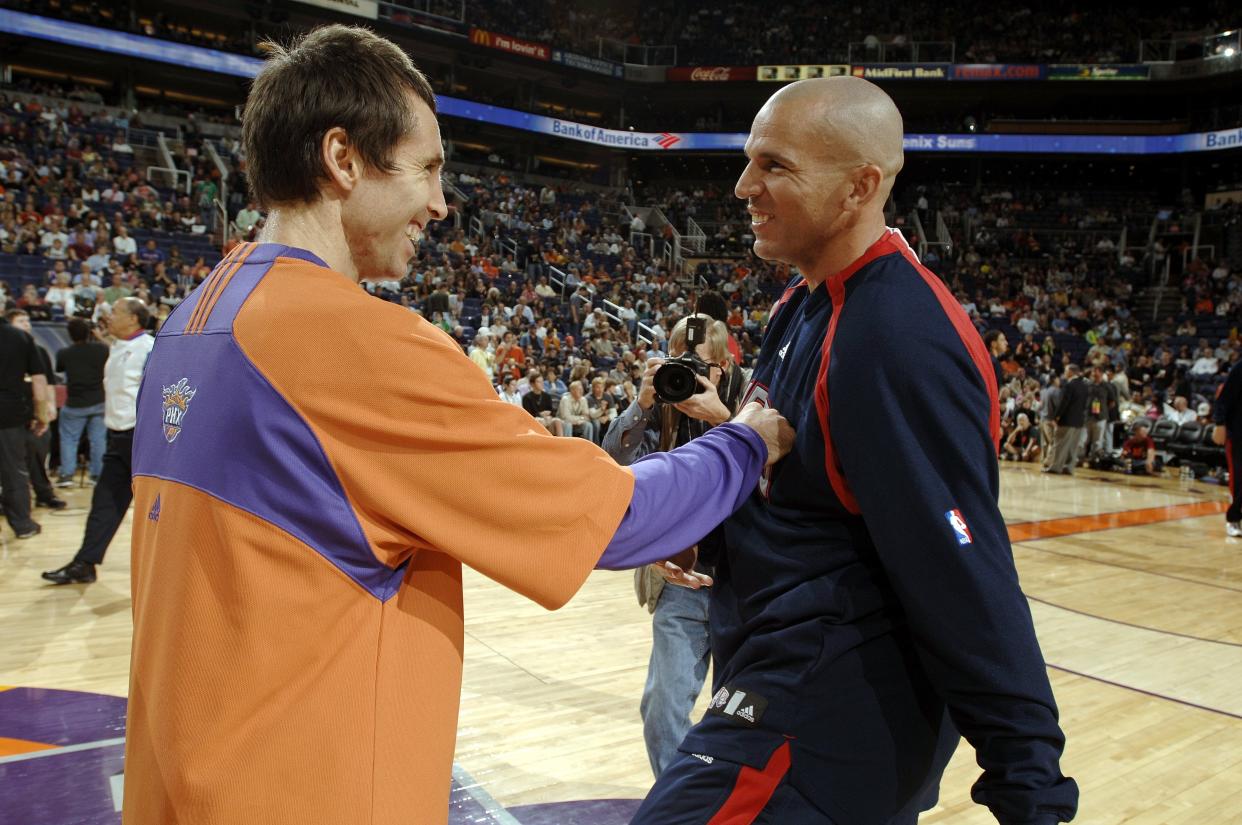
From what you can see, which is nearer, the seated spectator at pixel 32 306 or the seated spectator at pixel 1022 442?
the seated spectator at pixel 32 306

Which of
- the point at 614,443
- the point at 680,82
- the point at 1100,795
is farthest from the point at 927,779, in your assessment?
the point at 680,82

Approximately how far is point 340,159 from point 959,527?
1084mm

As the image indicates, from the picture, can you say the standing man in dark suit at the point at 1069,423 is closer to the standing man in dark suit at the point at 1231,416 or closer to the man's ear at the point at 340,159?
the standing man in dark suit at the point at 1231,416

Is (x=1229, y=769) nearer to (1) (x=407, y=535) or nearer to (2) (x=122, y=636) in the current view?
(1) (x=407, y=535)

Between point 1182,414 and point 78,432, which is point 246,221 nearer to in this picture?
point 78,432

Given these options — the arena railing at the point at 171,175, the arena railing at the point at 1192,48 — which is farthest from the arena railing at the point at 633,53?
the arena railing at the point at 171,175

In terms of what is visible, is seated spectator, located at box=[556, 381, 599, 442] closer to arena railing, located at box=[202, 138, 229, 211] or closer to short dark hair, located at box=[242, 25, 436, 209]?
arena railing, located at box=[202, 138, 229, 211]

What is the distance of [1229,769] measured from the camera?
3.85m

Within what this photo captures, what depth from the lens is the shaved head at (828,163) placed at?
1.67 m

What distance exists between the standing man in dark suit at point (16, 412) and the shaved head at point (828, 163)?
7135 millimetres

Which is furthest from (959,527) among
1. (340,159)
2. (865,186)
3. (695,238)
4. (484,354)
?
(695,238)

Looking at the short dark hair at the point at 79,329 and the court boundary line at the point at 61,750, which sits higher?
the short dark hair at the point at 79,329

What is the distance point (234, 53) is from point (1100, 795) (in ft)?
84.5

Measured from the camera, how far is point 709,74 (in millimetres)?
30578
